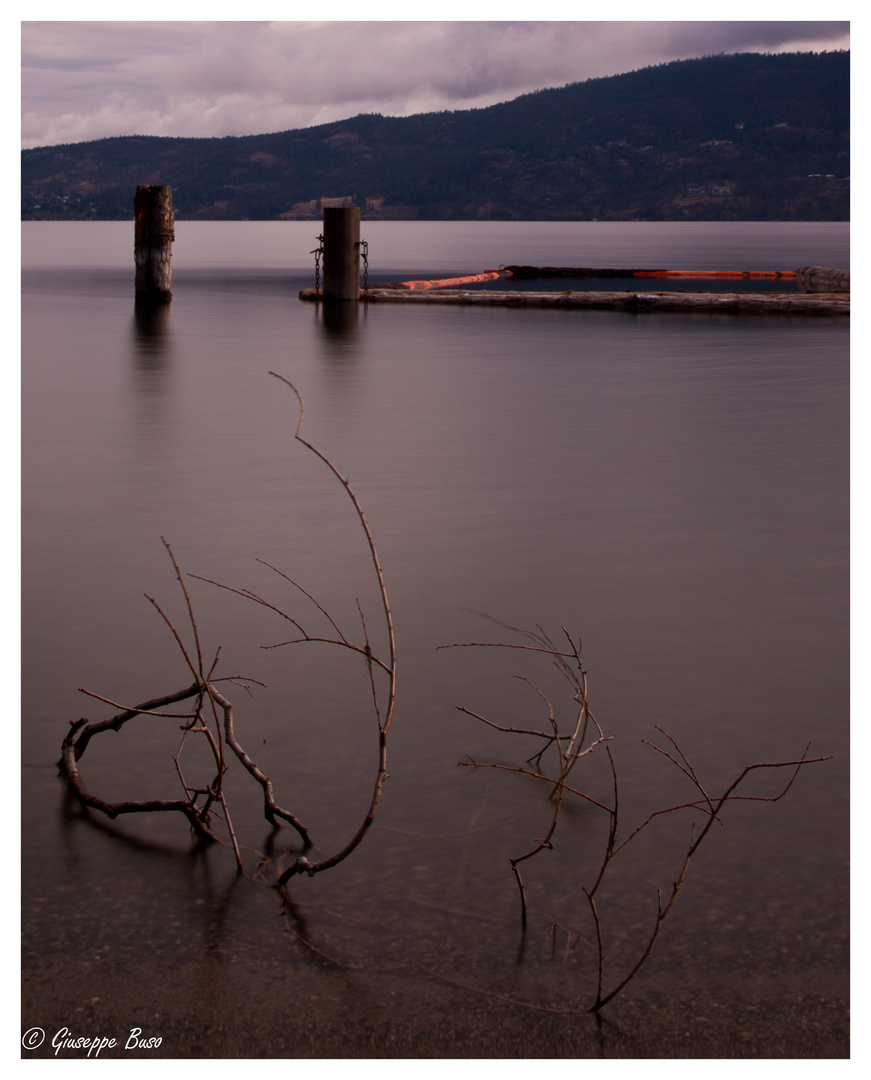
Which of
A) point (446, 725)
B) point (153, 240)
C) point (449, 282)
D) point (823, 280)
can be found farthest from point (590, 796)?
point (449, 282)

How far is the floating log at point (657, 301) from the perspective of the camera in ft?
74.2

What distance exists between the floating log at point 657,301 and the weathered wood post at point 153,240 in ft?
13.7

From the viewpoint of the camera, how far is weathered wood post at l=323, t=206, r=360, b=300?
22516mm

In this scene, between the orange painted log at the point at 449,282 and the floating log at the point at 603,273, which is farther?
the floating log at the point at 603,273

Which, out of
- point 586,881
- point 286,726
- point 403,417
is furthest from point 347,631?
point 403,417

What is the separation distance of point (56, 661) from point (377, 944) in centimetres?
225

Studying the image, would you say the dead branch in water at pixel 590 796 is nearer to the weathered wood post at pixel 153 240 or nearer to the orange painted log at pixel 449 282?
the weathered wood post at pixel 153 240

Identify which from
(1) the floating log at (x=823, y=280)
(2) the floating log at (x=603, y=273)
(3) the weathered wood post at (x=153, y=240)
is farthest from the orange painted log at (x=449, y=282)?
(1) the floating log at (x=823, y=280)

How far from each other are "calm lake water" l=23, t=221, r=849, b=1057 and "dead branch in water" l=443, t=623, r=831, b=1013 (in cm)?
5

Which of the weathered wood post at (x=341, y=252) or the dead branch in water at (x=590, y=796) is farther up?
the weathered wood post at (x=341, y=252)

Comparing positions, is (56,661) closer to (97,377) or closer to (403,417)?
(403,417)

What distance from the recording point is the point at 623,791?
150 inches

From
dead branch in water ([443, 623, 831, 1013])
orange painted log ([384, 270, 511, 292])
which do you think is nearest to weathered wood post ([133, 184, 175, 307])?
orange painted log ([384, 270, 511, 292])

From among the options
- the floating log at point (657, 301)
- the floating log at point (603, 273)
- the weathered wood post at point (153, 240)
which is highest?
the floating log at point (603, 273)
